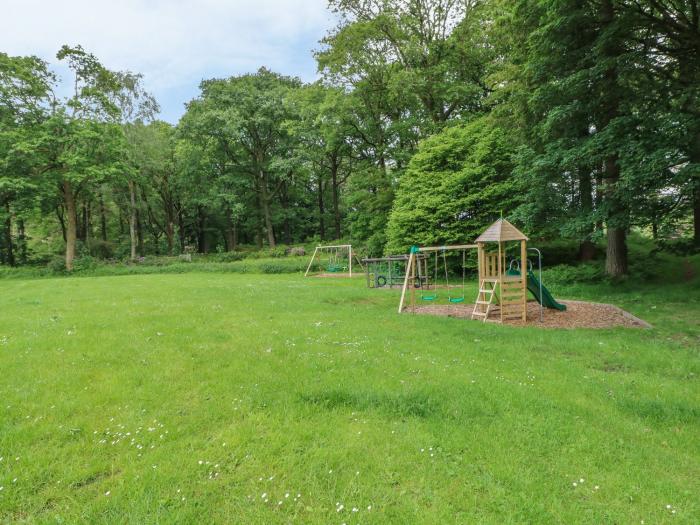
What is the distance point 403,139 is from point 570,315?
1758cm

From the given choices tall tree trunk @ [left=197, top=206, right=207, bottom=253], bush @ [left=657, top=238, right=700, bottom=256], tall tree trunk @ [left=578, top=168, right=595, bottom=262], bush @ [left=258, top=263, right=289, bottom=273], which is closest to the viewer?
bush @ [left=657, top=238, right=700, bottom=256]

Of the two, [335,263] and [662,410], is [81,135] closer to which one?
[335,263]

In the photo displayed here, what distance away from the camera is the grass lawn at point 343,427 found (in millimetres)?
2674

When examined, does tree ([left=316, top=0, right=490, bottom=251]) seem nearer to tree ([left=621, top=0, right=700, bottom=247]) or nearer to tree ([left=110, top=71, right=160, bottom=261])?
tree ([left=621, top=0, right=700, bottom=247])

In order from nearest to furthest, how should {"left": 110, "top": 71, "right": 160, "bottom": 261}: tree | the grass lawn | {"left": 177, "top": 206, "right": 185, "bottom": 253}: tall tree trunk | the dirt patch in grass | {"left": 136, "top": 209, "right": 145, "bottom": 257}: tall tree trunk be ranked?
the grass lawn → the dirt patch in grass → {"left": 110, "top": 71, "right": 160, "bottom": 261}: tree → {"left": 136, "top": 209, "right": 145, "bottom": 257}: tall tree trunk → {"left": 177, "top": 206, "right": 185, "bottom": 253}: tall tree trunk

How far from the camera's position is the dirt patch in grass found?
8328 millimetres

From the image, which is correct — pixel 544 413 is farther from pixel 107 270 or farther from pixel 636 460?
pixel 107 270

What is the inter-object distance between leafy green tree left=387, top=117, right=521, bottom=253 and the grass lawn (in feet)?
33.8

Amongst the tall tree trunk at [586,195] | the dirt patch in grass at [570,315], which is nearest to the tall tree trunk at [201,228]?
the dirt patch in grass at [570,315]

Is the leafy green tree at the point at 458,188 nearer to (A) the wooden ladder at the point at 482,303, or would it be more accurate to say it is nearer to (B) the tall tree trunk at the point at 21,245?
(A) the wooden ladder at the point at 482,303

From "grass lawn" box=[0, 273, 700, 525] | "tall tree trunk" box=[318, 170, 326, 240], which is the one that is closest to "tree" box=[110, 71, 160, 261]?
"tall tree trunk" box=[318, 170, 326, 240]

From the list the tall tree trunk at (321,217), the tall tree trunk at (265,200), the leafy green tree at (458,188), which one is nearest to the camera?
the leafy green tree at (458,188)

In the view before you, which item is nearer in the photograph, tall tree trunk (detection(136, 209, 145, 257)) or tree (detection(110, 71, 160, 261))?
tree (detection(110, 71, 160, 261))

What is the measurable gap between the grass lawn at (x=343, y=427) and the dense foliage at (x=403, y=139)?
Answer: 19.6 ft
